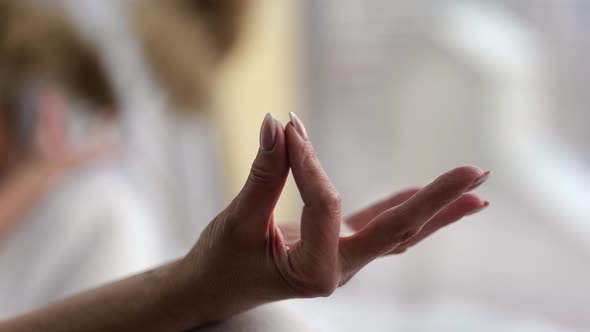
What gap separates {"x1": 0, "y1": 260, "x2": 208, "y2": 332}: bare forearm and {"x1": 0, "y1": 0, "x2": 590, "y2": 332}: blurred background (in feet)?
1.57

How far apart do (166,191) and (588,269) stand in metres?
0.83

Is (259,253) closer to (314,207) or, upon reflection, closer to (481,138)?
(314,207)

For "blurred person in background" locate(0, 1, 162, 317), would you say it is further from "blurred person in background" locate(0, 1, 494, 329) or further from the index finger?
the index finger

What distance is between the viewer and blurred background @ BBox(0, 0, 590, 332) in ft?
3.65

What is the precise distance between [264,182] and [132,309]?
132mm

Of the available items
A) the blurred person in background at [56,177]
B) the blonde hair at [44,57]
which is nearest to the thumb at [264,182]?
the blurred person in background at [56,177]

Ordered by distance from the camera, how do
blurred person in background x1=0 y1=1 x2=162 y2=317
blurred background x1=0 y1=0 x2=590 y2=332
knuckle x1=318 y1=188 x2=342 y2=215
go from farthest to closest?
1. blurred background x1=0 y1=0 x2=590 y2=332
2. blurred person in background x1=0 y1=1 x2=162 y2=317
3. knuckle x1=318 y1=188 x2=342 y2=215

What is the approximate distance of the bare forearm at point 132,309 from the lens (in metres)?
0.39

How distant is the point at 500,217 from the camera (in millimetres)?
1183

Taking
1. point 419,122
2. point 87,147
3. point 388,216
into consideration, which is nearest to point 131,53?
point 87,147

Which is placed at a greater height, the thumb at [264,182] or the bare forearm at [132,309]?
the thumb at [264,182]

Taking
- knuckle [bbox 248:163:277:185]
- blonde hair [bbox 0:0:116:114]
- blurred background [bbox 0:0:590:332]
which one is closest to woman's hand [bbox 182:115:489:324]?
knuckle [bbox 248:163:277:185]

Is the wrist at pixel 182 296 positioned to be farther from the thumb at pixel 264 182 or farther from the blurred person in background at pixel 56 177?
the blurred person in background at pixel 56 177

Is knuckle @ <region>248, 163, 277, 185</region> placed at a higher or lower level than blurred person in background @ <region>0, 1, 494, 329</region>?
higher
